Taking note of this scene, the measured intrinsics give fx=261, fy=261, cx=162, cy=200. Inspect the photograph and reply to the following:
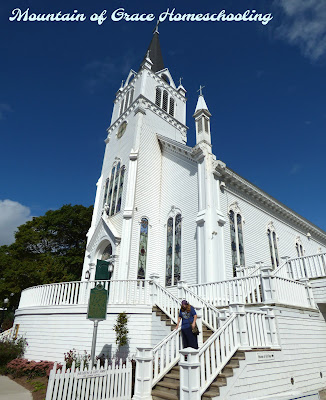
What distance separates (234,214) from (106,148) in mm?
15163

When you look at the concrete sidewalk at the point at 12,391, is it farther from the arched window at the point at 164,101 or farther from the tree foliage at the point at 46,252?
the arched window at the point at 164,101

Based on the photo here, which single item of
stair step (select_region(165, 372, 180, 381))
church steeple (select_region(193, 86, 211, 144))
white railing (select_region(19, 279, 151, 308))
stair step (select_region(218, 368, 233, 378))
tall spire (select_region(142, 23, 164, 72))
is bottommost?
stair step (select_region(165, 372, 180, 381))

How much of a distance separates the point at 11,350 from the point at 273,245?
727 inches

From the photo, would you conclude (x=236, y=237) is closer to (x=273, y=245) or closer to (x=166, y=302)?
(x=273, y=245)

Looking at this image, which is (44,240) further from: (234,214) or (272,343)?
(272,343)

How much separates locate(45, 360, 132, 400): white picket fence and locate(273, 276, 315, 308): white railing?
5485 millimetres

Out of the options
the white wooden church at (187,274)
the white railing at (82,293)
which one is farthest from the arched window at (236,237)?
the white railing at (82,293)

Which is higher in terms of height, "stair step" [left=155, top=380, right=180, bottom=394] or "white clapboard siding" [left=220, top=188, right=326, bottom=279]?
"white clapboard siding" [left=220, top=188, right=326, bottom=279]

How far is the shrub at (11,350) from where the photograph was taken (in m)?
11.7

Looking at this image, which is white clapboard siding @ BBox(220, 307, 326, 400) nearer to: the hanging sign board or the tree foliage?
the hanging sign board

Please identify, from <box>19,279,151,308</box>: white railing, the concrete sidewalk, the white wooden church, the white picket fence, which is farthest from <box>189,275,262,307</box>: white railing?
the concrete sidewalk

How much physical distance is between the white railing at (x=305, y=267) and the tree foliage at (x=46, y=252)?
2005cm

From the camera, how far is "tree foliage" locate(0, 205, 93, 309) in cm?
2408

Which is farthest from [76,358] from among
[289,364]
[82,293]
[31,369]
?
[289,364]
